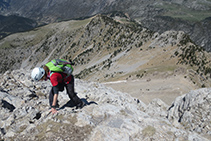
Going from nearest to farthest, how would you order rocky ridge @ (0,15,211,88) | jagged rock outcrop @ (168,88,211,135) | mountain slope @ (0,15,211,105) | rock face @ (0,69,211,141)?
rock face @ (0,69,211,141)
jagged rock outcrop @ (168,88,211,135)
mountain slope @ (0,15,211,105)
rocky ridge @ (0,15,211,88)

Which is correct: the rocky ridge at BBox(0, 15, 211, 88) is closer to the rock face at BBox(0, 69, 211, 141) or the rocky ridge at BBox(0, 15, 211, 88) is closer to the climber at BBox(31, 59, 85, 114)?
the rock face at BBox(0, 69, 211, 141)

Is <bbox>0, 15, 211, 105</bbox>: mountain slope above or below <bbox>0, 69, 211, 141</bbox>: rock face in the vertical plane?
below

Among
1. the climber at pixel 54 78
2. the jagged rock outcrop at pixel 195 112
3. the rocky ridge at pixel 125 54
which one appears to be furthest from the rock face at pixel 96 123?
the rocky ridge at pixel 125 54

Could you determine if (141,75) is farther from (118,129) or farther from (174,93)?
(118,129)

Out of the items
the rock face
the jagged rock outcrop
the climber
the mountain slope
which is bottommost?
the mountain slope

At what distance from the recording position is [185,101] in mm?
12758

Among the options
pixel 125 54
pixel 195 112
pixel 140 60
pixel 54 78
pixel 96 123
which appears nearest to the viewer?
pixel 54 78

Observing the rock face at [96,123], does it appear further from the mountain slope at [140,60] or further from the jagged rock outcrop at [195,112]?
the mountain slope at [140,60]

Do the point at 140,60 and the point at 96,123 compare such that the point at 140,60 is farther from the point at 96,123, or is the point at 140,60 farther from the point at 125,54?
the point at 96,123

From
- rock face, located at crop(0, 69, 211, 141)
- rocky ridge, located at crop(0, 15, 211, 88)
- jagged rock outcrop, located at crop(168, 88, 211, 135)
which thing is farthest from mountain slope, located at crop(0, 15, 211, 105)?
rock face, located at crop(0, 69, 211, 141)

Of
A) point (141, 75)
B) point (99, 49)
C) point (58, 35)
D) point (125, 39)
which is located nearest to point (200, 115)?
point (141, 75)

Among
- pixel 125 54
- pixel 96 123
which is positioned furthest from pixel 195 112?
pixel 125 54

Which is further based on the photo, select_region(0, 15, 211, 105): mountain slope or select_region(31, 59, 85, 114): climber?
select_region(0, 15, 211, 105): mountain slope

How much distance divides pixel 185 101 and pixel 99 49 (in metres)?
51.6
